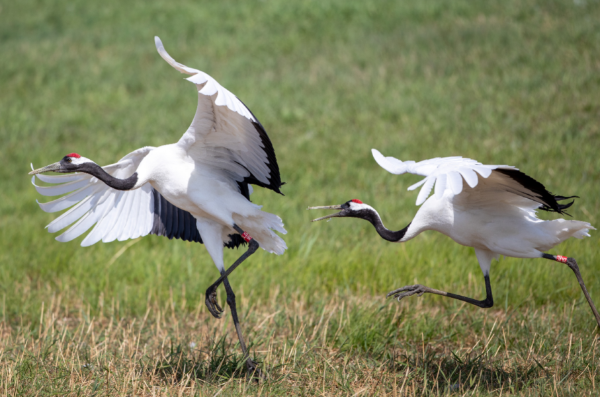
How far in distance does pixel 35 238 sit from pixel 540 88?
7.87 metres

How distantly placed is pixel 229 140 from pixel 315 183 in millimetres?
4257

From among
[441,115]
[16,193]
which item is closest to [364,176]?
[441,115]

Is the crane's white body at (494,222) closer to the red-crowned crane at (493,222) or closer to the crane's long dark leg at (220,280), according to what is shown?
the red-crowned crane at (493,222)

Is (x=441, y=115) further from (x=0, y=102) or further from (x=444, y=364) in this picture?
(x=0, y=102)

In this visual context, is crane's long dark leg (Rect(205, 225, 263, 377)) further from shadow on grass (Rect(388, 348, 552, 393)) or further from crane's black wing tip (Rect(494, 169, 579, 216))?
crane's black wing tip (Rect(494, 169, 579, 216))

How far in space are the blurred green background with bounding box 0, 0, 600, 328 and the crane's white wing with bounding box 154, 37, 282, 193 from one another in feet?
5.33

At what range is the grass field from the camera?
4.50 meters

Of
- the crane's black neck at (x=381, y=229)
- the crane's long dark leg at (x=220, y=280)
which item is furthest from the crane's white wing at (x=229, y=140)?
the crane's black neck at (x=381, y=229)

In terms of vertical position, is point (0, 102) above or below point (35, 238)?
above

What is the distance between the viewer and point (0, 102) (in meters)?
11.6

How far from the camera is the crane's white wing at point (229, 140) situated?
150 inches

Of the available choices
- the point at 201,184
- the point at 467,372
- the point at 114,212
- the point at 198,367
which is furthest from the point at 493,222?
the point at 114,212

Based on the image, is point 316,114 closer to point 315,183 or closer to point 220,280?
point 315,183

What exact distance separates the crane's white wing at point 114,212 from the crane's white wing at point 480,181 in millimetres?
1959
